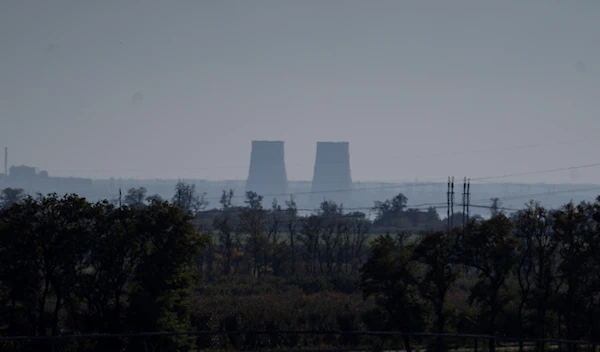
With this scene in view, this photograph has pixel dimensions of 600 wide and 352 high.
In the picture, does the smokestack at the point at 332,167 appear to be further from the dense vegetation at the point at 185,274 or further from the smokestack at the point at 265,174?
the dense vegetation at the point at 185,274

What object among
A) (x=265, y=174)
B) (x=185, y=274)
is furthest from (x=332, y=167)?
(x=185, y=274)

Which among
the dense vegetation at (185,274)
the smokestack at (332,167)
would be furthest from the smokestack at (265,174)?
the dense vegetation at (185,274)

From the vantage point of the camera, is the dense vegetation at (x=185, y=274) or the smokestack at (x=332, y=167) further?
the smokestack at (x=332, y=167)

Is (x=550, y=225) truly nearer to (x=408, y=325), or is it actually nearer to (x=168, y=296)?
(x=408, y=325)

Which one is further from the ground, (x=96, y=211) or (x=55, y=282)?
(x=96, y=211)

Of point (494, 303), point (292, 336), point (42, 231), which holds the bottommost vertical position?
point (292, 336)

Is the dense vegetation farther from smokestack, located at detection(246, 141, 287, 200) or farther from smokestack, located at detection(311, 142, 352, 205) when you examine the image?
smokestack, located at detection(246, 141, 287, 200)

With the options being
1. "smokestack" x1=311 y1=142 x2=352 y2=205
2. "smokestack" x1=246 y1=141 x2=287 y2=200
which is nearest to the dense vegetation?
"smokestack" x1=311 y1=142 x2=352 y2=205

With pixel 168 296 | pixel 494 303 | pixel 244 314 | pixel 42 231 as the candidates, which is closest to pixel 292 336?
pixel 244 314
